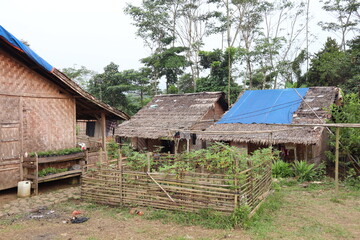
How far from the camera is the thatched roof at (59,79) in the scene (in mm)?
7866

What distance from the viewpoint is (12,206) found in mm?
7191

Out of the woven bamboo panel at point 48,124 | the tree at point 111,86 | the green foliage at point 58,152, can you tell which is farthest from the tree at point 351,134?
the tree at point 111,86

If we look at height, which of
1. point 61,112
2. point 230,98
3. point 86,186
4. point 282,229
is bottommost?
point 282,229

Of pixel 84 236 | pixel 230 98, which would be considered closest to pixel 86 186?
pixel 84 236

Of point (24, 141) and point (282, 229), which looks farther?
point (24, 141)

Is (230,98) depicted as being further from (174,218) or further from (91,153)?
→ (174,218)

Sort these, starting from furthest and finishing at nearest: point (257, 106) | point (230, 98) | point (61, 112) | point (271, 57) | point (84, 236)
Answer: point (271, 57), point (230, 98), point (257, 106), point (61, 112), point (84, 236)

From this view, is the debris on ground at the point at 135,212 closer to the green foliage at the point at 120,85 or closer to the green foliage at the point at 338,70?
the green foliage at the point at 338,70

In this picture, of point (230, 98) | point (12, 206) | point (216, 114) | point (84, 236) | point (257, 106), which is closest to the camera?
point (84, 236)

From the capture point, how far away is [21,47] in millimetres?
7633

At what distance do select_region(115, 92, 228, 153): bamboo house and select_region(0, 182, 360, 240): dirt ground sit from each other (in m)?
7.36

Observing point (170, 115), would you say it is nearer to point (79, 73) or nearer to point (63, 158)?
point (63, 158)

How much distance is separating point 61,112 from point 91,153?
1778 mm

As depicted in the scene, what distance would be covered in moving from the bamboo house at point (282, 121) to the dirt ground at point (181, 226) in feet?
13.8
